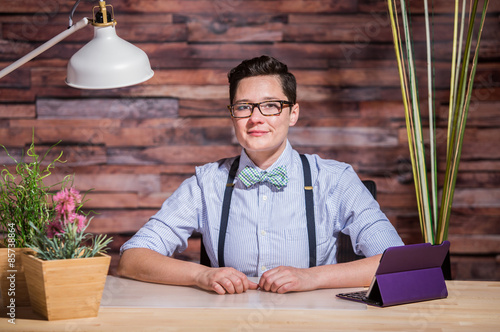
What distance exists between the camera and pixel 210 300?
1.69 m

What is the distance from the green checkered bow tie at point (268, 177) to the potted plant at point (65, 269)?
834mm

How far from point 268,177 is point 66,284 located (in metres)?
0.98

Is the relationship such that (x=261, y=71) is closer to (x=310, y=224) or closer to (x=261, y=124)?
(x=261, y=124)

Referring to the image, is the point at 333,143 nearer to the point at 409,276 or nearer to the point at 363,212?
the point at 363,212

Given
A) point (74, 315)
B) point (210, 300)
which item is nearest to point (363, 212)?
Answer: point (210, 300)

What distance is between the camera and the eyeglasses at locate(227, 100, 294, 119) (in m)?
2.20

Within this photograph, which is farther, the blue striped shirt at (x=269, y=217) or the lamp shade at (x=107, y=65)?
the blue striped shirt at (x=269, y=217)

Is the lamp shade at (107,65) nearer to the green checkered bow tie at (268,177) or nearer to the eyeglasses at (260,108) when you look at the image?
the eyeglasses at (260,108)

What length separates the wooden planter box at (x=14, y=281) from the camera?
1.61 m

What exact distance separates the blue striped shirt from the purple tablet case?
0.41m

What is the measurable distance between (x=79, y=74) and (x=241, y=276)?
0.78 m

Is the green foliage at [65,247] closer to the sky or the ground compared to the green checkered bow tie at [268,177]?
closer to the ground

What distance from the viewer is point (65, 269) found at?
1.45 m

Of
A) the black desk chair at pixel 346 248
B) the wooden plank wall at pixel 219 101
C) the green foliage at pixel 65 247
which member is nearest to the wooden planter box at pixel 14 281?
the green foliage at pixel 65 247
